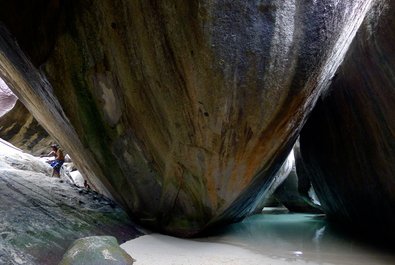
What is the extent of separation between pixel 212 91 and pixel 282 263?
1957 mm

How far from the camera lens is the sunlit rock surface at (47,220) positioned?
276cm

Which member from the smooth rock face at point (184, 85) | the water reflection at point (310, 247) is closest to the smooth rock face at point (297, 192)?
the water reflection at point (310, 247)

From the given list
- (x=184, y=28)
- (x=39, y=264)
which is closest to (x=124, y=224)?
(x=39, y=264)

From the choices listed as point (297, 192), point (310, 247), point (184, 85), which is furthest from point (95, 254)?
point (297, 192)

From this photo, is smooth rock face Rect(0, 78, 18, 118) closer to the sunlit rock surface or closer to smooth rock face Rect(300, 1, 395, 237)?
the sunlit rock surface

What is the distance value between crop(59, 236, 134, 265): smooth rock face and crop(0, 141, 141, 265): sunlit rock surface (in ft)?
0.76

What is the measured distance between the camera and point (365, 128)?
4.51 metres

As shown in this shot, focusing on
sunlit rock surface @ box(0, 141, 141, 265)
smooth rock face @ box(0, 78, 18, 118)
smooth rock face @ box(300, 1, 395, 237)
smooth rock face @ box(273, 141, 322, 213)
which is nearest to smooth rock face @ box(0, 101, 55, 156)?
smooth rock face @ box(0, 78, 18, 118)

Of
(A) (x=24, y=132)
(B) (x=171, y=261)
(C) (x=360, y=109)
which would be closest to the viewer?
(B) (x=171, y=261)

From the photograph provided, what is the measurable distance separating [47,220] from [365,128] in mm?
4194

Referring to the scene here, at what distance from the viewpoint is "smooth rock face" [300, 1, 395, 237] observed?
3951mm

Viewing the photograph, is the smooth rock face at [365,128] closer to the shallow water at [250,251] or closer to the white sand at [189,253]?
the shallow water at [250,251]

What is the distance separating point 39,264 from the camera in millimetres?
2629

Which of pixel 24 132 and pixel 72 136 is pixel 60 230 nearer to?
pixel 72 136
